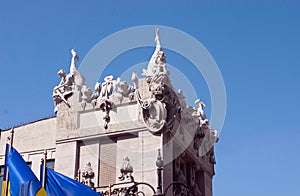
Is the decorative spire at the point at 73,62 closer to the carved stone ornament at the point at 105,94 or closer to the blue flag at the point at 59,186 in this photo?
the carved stone ornament at the point at 105,94

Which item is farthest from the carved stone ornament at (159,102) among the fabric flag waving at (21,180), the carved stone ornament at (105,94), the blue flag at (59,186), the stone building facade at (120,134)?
the fabric flag waving at (21,180)

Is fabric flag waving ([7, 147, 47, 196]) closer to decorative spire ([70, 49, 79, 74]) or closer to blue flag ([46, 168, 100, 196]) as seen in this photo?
blue flag ([46, 168, 100, 196])

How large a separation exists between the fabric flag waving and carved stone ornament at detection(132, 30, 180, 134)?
10906mm

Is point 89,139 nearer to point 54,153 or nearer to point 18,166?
point 54,153

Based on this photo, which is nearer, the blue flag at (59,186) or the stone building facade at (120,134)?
the blue flag at (59,186)

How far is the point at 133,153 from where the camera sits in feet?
128

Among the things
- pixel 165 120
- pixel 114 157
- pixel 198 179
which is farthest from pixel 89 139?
pixel 198 179

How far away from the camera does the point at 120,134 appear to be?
1569 inches

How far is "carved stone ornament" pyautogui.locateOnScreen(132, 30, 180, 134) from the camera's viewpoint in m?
38.5

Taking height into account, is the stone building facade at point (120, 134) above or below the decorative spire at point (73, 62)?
below

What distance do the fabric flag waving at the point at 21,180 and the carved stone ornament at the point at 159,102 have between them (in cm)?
1091

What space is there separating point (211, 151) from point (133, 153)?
34.5 feet

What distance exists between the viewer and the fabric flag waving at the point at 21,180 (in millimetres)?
28391

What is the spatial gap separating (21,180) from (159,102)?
40.6ft
